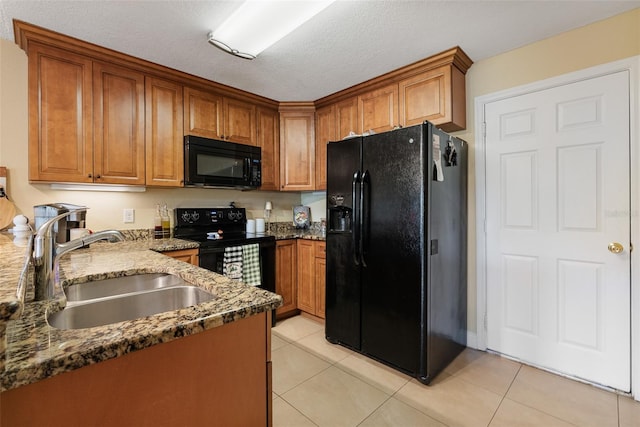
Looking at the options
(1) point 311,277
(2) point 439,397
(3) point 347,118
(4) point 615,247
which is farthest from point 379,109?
(2) point 439,397

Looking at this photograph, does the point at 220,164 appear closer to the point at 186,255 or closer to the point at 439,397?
the point at 186,255

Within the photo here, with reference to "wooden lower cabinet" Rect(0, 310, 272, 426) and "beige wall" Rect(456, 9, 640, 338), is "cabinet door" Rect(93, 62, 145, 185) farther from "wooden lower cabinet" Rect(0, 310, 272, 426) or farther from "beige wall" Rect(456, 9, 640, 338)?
"beige wall" Rect(456, 9, 640, 338)

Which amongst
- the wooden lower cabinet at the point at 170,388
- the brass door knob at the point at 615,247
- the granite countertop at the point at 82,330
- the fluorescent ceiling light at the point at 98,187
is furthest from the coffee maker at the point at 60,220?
the brass door knob at the point at 615,247

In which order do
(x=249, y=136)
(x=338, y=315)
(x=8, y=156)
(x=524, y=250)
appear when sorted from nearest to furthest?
1. (x=8, y=156)
2. (x=524, y=250)
3. (x=338, y=315)
4. (x=249, y=136)

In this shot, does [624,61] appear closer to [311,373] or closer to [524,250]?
[524,250]

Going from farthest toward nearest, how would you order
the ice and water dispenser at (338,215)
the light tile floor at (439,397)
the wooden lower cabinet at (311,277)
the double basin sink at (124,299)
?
1. the wooden lower cabinet at (311,277)
2. the ice and water dispenser at (338,215)
3. the light tile floor at (439,397)
4. the double basin sink at (124,299)

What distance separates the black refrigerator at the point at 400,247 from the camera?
6.33 ft

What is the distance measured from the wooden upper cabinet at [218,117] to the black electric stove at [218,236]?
77 centimetres

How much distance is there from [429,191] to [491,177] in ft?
2.70

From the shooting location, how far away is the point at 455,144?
224cm

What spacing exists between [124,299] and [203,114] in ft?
6.78

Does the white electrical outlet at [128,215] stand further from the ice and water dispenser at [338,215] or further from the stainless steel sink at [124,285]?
the ice and water dispenser at [338,215]

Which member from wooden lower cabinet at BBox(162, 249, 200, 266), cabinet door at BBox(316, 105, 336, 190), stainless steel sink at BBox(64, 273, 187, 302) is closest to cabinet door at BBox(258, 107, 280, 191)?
cabinet door at BBox(316, 105, 336, 190)

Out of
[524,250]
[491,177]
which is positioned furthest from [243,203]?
[524,250]
